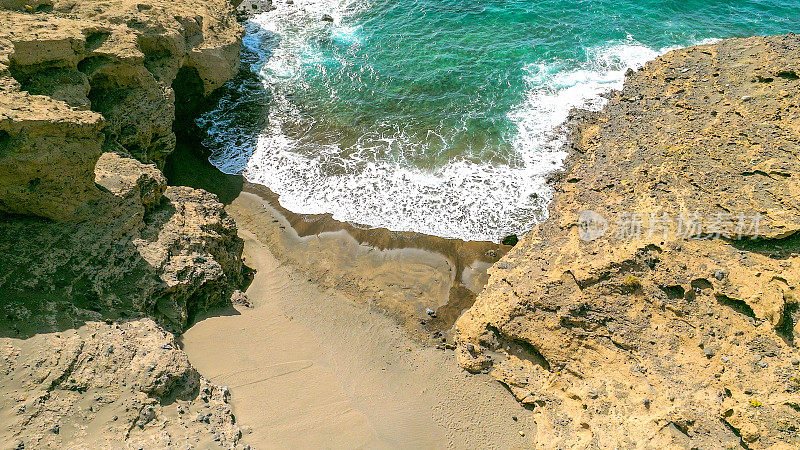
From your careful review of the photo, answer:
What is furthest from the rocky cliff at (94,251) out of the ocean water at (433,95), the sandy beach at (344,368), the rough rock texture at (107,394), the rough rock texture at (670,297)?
the rough rock texture at (670,297)

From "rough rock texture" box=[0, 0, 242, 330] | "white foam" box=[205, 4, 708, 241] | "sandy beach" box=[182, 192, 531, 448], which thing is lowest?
"sandy beach" box=[182, 192, 531, 448]

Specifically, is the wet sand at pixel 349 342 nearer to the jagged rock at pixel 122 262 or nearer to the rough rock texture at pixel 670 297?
the rough rock texture at pixel 670 297

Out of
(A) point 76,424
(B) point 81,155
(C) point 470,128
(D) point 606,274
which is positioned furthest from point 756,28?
(A) point 76,424

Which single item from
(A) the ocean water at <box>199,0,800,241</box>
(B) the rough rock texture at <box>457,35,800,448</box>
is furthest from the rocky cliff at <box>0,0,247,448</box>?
(B) the rough rock texture at <box>457,35,800,448</box>

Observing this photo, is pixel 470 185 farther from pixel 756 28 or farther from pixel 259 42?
pixel 756 28

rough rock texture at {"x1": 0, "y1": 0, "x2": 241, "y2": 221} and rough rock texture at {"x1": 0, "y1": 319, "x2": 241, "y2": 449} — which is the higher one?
rough rock texture at {"x1": 0, "y1": 0, "x2": 241, "y2": 221}

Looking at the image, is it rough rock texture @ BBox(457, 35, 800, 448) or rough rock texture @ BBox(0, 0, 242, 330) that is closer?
rough rock texture @ BBox(457, 35, 800, 448)

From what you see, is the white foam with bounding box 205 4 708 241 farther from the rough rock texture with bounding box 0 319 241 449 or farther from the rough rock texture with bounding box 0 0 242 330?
the rough rock texture with bounding box 0 319 241 449
